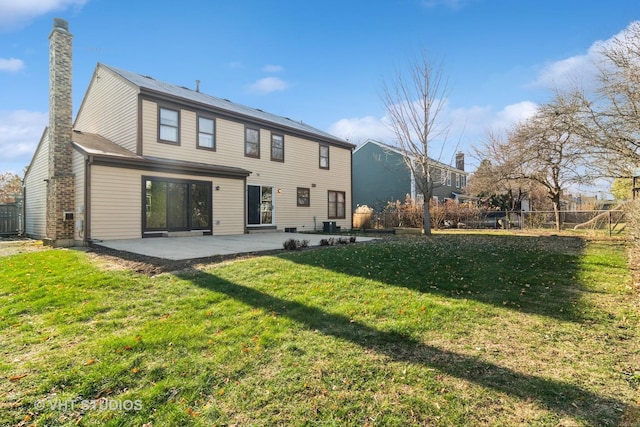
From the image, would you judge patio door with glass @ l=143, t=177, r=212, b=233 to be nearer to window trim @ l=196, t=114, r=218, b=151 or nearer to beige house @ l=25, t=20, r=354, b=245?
beige house @ l=25, t=20, r=354, b=245

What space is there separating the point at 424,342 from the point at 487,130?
24.1 meters

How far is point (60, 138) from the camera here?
35.5ft

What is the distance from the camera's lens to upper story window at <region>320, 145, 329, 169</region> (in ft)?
61.9

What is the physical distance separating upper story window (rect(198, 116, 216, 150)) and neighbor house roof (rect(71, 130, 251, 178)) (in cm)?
92

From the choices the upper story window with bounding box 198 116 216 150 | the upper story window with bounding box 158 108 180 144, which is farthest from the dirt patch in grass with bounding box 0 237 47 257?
the upper story window with bounding box 198 116 216 150

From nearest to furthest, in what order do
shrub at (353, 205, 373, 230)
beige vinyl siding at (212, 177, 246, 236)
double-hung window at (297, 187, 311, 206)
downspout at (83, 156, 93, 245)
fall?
downspout at (83, 156, 93, 245), beige vinyl siding at (212, 177, 246, 236), double-hung window at (297, 187, 311, 206), shrub at (353, 205, 373, 230)

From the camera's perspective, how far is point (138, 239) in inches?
427

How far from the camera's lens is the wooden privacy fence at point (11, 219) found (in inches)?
608

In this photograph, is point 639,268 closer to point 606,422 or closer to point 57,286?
point 606,422

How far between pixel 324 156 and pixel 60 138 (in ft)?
39.4

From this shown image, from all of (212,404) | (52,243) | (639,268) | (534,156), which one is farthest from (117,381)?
(534,156)

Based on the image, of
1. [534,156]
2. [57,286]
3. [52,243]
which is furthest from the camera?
[534,156]

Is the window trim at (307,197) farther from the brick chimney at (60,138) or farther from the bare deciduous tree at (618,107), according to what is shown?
the bare deciduous tree at (618,107)

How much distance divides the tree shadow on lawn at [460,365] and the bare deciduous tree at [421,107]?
37.0ft
